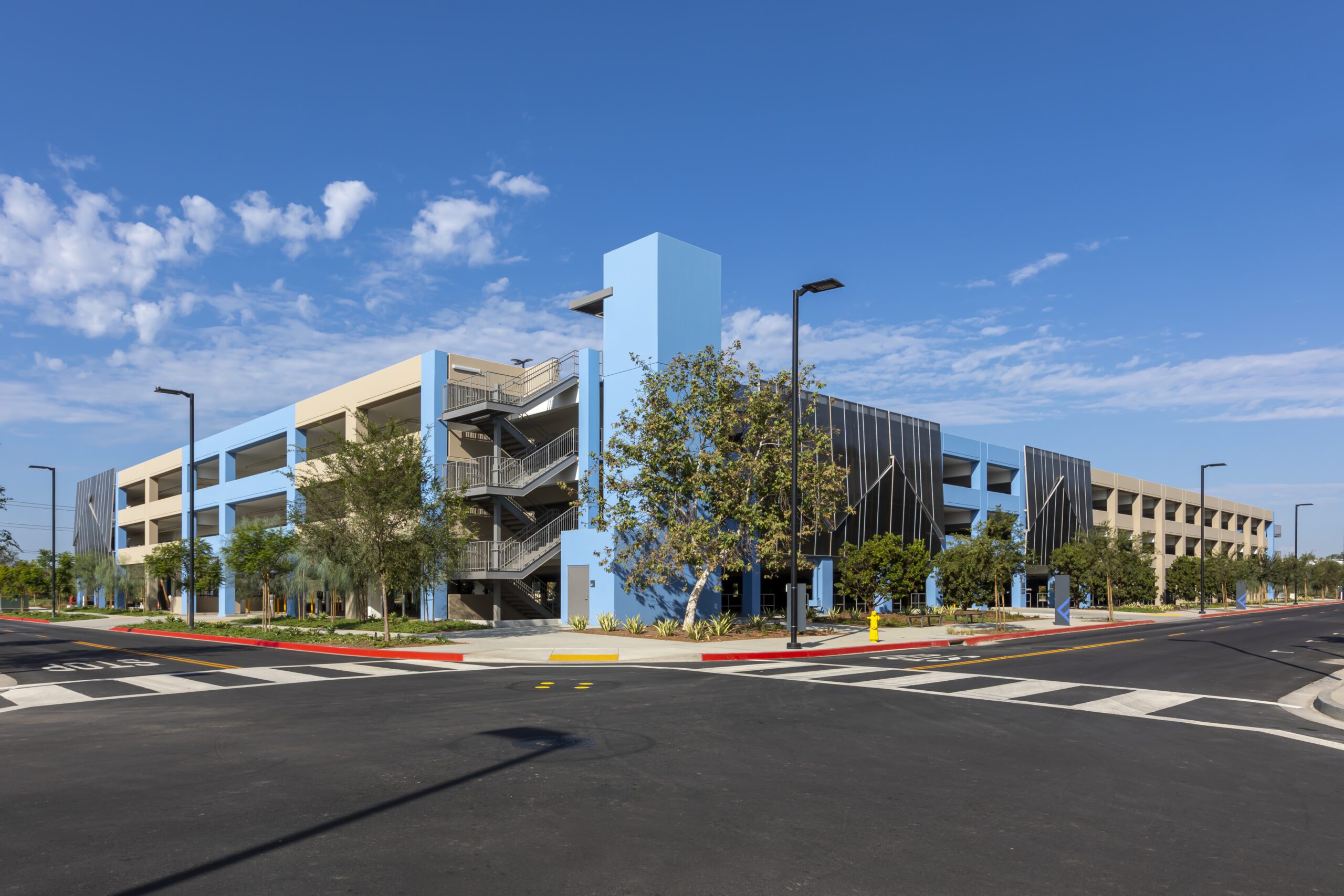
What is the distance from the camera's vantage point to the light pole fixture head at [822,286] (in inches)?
880

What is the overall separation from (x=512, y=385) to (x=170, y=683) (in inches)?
962

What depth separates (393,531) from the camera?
1071 inches

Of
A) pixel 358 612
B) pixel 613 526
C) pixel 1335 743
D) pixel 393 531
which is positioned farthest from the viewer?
pixel 358 612

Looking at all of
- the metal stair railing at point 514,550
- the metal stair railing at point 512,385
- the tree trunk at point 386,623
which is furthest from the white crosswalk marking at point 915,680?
the metal stair railing at point 512,385

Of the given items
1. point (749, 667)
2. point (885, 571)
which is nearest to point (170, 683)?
point (749, 667)

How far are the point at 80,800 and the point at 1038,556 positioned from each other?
219 feet

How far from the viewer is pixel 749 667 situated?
19.2 m

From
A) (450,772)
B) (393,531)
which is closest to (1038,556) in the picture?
(393,531)

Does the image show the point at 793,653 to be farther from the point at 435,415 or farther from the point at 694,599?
the point at 435,415

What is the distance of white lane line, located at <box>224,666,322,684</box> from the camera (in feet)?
55.0

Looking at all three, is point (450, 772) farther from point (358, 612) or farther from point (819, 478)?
point (358, 612)

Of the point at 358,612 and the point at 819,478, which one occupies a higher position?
the point at 819,478

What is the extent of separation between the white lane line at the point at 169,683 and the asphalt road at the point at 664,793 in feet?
3.93

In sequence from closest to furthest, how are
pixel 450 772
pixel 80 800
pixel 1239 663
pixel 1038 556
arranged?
1. pixel 80 800
2. pixel 450 772
3. pixel 1239 663
4. pixel 1038 556
